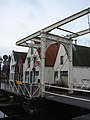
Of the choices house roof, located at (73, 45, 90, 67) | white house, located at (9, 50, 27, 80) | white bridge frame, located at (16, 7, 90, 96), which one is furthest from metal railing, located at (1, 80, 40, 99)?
white house, located at (9, 50, 27, 80)

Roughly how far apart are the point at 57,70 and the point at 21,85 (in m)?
14.9

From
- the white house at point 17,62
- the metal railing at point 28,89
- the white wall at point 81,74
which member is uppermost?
the white house at point 17,62

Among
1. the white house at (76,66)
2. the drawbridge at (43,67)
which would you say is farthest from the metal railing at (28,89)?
the white house at (76,66)

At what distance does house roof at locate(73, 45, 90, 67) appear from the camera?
88.3 feet

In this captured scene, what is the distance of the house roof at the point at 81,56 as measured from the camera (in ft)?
88.3

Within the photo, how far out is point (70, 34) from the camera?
526 inches

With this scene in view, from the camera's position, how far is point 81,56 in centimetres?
2847

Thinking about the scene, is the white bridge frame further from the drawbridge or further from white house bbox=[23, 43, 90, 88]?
white house bbox=[23, 43, 90, 88]

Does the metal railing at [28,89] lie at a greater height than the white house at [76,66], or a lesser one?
lesser

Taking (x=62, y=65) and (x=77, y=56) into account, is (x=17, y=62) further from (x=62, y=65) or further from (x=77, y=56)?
(x=77, y=56)

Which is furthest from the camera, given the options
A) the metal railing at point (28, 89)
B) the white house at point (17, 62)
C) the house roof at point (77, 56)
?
the white house at point (17, 62)

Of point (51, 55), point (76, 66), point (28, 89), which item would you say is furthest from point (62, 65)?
point (28, 89)

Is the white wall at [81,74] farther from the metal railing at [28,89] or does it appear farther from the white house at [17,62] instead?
the white house at [17,62]

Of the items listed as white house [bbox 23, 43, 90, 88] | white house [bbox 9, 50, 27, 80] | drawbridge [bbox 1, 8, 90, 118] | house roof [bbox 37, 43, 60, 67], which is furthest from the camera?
white house [bbox 9, 50, 27, 80]
